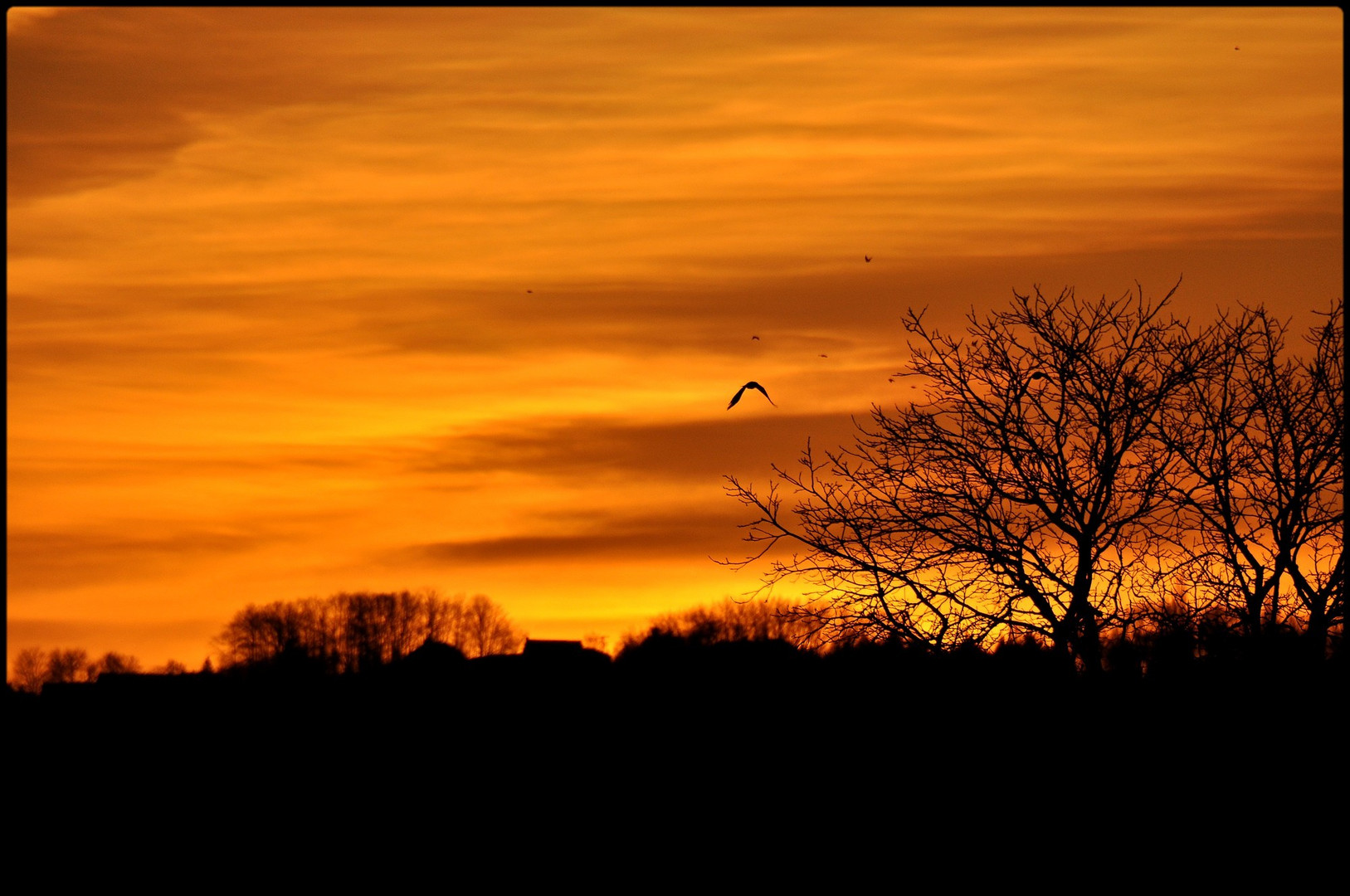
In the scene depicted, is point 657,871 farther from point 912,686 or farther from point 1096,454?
point 1096,454

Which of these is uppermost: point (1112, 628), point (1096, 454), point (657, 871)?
point (1096, 454)

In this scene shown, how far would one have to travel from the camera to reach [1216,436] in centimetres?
2203

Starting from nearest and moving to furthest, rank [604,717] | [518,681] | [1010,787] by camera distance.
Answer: [1010,787]
[604,717]
[518,681]

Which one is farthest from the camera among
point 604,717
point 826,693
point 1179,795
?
point 604,717

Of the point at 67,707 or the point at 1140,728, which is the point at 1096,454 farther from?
the point at 67,707

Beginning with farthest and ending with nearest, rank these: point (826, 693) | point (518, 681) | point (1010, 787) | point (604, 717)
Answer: point (518, 681), point (604, 717), point (826, 693), point (1010, 787)

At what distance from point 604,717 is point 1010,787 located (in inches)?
657

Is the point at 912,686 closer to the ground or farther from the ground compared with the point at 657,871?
farther from the ground

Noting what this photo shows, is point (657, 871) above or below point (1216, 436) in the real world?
below

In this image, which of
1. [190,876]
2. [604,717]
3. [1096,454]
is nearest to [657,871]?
[190,876]

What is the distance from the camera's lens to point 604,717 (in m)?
36.8

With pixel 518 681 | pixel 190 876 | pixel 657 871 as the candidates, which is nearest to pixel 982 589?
pixel 657 871

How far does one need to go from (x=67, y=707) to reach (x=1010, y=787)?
142 feet

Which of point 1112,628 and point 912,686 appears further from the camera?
point 912,686
